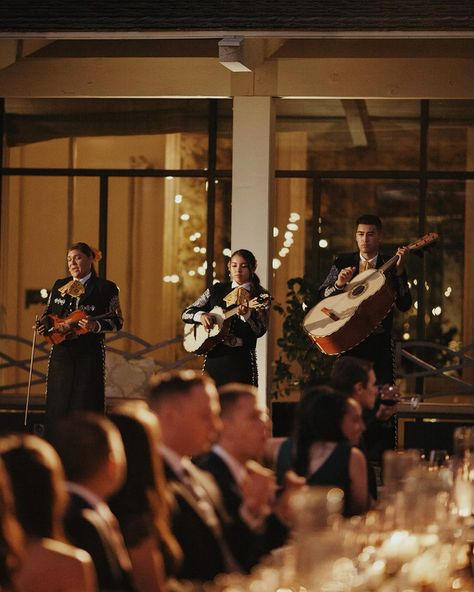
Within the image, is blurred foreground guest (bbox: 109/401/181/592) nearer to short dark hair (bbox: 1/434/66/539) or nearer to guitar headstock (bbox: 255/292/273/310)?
short dark hair (bbox: 1/434/66/539)

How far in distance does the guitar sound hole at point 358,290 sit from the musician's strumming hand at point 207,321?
1057 millimetres

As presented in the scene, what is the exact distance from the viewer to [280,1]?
14398 mm

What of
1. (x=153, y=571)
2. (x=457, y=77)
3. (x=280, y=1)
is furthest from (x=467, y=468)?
(x=457, y=77)

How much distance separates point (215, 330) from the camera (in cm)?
1134

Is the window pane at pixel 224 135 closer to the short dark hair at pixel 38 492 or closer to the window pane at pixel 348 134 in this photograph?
the window pane at pixel 348 134

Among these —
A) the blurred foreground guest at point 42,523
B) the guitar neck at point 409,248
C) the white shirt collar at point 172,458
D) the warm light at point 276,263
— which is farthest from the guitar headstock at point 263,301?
the blurred foreground guest at point 42,523

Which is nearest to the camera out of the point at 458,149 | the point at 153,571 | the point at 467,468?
the point at 153,571

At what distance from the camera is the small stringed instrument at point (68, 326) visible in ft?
38.6

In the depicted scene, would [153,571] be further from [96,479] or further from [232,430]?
[232,430]

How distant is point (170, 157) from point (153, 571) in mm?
13196

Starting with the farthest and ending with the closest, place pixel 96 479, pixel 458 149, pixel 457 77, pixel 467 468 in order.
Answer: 1. pixel 458 149
2. pixel 457 77
3. pixel 467 468
4. pixel 96 479

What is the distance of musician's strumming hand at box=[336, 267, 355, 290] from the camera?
10641 millimetres

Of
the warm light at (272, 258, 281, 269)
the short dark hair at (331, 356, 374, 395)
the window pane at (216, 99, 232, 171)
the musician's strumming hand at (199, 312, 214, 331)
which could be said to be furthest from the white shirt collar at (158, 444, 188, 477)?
the window pane at (216, 99, 232, 171)

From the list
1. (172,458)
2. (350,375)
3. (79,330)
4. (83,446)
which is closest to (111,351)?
(79,330)
